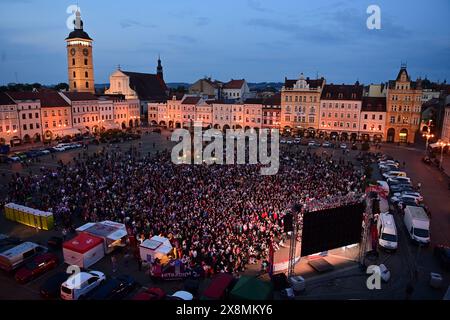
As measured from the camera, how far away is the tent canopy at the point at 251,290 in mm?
11609

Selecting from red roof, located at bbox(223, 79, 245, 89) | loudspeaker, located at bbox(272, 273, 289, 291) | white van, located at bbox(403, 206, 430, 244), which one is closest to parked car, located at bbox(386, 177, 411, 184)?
white van, located at bbox(403, 206, 430, 244)

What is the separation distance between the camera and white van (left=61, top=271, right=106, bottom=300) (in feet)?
41.4

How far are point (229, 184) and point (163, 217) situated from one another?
26.0ft

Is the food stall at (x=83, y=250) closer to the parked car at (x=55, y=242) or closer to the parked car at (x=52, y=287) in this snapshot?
the parked car at (x=52, y=287)

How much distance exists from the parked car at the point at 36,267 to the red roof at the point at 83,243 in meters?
0.84

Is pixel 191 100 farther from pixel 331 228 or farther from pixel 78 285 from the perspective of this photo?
pixel 78 285

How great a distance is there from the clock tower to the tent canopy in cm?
7569

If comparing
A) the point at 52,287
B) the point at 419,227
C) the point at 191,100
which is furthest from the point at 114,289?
the point at 191,100

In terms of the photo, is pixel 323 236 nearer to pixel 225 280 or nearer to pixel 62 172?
pixel 225 280

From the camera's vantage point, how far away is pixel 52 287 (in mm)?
13031

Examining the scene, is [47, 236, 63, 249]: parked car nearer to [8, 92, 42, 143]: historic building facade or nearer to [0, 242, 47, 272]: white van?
[0, 242, 47, 272]: white van
